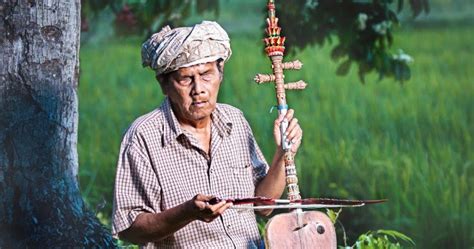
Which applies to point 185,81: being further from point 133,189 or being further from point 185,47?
point 133,189

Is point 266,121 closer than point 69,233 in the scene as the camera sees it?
No

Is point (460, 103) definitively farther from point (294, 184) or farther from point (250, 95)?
point (294, 184)

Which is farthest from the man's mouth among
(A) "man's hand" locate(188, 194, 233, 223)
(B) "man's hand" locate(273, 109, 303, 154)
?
(A) "man's hand" locate(188, 194, 233, 223)

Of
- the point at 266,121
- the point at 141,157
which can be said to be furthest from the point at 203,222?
the point at 266,121

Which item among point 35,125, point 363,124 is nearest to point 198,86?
point 35,125

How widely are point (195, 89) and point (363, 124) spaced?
8.42 ft

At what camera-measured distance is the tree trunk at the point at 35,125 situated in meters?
4.83

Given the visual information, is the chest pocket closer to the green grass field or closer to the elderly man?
the elderly man

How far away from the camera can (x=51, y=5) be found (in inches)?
192

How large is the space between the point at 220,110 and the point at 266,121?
2262 mm

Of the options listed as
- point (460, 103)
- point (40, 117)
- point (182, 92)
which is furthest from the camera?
point (460, 103)

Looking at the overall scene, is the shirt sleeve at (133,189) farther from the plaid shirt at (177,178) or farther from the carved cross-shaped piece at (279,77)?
the carved cross-shaped piece at (279,77)

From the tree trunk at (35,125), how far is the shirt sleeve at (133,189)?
105 cm

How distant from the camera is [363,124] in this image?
630 centimetres
